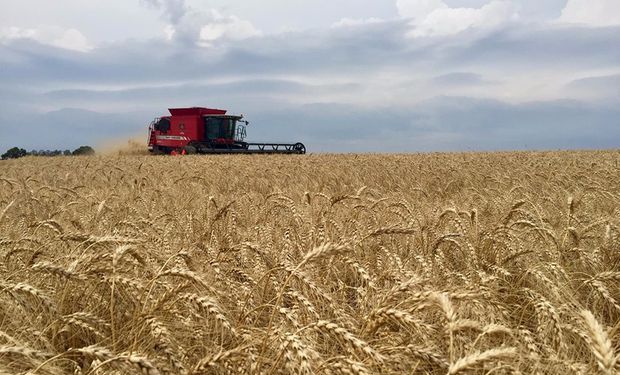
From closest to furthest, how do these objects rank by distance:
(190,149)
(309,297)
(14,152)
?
1. (309,297)
2. (190,149)
3. (14,152)

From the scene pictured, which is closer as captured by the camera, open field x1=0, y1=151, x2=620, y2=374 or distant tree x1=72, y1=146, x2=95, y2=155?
open field x1=0, y1=151, x2=620, y2=374

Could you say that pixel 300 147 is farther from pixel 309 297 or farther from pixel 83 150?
pixel 309 297

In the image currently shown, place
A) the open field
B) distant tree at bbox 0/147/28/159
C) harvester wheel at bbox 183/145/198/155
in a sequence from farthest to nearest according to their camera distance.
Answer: distant tree at bbox 0/147/28/159 → harvester wheel at bbox 183/145/198/155 → the open field

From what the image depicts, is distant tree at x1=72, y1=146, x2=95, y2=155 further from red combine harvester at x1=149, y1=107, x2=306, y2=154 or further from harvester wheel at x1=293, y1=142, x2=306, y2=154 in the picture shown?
harvester wheel at x1=293, y1=142, x2=306, y2=154

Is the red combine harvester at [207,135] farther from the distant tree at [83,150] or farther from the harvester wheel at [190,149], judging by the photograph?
the distant tree at [83,150]

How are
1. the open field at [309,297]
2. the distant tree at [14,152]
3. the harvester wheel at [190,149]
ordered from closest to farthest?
1. the open field at [309,297]
2. the harvester wheel at [190,149]
3. the distant tree at [14,152]

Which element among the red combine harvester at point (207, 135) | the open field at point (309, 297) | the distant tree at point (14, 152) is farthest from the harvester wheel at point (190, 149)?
the open field at point (309, 297)

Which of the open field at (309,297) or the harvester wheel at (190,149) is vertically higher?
the harvester wheel at (190,149)

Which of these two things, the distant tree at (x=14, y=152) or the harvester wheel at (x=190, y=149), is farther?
the distant tree at (x=14, y=152)

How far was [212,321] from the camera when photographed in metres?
→ 2.35

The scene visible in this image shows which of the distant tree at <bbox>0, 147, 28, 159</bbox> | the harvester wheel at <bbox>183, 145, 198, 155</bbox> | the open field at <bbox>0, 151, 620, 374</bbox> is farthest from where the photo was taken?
the distant tree at <bbox>0, 147, 28, 159</bbox>

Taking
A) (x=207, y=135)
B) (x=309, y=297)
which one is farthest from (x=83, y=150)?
(x=309, y=297)

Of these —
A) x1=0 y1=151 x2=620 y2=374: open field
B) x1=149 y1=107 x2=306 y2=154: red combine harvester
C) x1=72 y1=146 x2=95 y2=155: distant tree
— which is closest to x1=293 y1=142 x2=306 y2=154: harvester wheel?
x1=149 y1=107 x2=306 y2=154: red combine harvester

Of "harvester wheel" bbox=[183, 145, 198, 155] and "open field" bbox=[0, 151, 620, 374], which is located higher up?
"harvester wheel" bbox=[183, 145, 198, 155]
